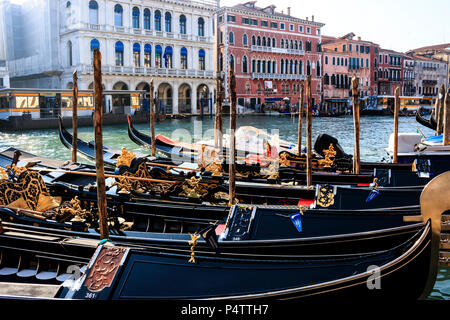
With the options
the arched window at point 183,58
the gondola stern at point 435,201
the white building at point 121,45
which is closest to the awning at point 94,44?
the white building at point 121,45

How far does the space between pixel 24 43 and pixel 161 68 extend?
8.61 metres

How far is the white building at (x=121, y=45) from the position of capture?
62.2 ft

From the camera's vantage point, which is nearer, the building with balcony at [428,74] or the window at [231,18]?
the window at [231,18]

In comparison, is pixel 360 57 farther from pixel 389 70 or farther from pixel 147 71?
pixel 147 71

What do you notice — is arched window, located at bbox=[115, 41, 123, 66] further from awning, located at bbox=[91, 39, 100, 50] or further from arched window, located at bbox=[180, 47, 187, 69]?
arched window, located at bbox=[180, 47, 187, 69]

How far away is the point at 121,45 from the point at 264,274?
19184 mm

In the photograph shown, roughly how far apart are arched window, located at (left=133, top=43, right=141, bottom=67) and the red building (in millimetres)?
5697

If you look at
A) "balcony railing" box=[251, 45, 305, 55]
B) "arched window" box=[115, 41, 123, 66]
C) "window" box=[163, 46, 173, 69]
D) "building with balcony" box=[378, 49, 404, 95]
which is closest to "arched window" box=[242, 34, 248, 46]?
"balcony railing" box=[251, 45, 305, 55]

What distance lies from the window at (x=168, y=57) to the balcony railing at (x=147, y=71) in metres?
0.48

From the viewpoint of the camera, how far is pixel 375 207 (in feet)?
12.7

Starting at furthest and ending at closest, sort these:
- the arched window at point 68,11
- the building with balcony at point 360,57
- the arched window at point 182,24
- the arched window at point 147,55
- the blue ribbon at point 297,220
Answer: the building with balcony at point 360,57, the arched window at point 182,24, the arched window at point 147,55, the arched window at point 68,11, the blue ribbon at point 297,220

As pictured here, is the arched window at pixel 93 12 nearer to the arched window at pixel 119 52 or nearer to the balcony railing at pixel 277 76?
the arched window at pixel 119 52
